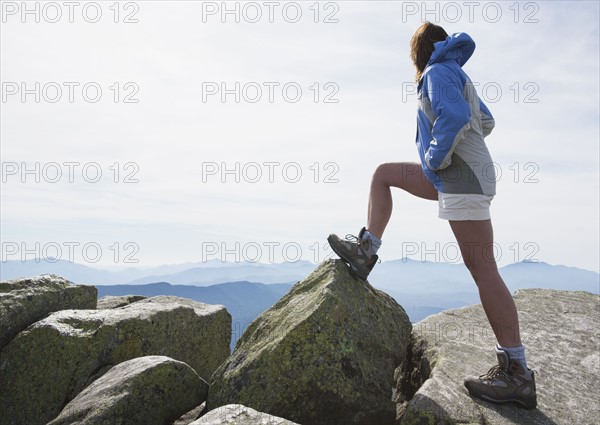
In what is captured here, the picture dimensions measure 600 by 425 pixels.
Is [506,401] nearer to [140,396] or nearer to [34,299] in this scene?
[140,396]

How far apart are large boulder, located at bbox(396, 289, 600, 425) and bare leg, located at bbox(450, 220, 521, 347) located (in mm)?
1039

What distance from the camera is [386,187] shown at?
25.7ft

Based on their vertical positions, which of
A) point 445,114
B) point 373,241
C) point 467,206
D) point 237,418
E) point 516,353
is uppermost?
Answer: point 445,114

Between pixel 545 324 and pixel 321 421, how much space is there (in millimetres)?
4982

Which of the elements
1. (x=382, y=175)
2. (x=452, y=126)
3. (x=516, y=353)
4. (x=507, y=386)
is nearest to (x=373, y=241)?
(x=382, y=175)

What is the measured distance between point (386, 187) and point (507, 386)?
3.22 metres

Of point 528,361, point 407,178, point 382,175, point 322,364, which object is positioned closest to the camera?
point 322,364

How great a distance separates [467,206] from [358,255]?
2.06 metres

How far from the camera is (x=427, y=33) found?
7.05m

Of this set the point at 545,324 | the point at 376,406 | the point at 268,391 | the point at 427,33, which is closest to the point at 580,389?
the point at 545,324

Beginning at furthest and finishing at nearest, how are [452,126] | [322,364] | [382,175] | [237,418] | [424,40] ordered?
[382,175] → [424,40] → [322,364] → [452,126] → [237,418]

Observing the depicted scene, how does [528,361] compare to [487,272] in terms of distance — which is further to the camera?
[528,361]

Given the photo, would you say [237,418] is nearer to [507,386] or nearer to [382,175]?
Result: [507,386]

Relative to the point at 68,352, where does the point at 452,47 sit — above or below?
above
